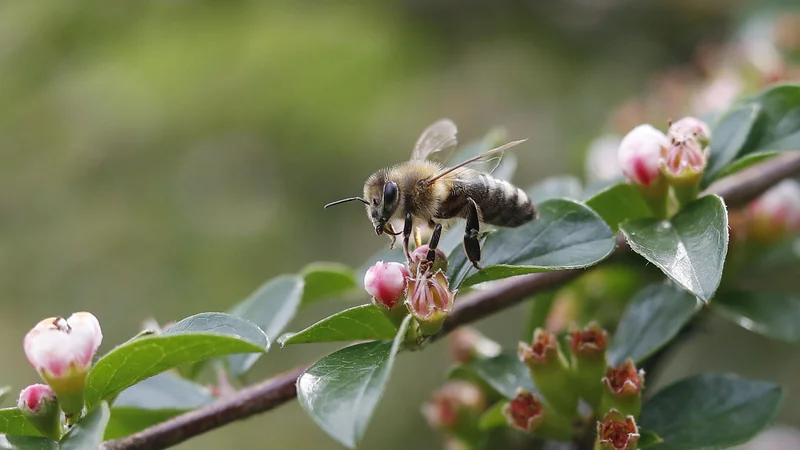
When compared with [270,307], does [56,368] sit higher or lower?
higher

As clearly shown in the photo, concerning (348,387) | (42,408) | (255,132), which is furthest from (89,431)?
(255,132)

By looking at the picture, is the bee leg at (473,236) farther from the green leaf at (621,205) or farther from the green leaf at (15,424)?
the green leaf at (15,424)

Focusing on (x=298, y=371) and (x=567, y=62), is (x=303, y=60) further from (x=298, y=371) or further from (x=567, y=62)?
(x=298, y=371)

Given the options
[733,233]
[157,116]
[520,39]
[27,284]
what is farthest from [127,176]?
[733,233]

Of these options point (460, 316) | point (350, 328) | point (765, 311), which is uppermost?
point (350, 328)

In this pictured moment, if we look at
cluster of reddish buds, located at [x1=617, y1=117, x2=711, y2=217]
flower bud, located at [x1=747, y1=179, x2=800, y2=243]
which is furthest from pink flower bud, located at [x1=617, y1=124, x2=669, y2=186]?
flower bud, located at [x1=747, y1=179, x2=800, y2=243]

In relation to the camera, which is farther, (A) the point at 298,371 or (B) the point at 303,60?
(B) the point at 303,60

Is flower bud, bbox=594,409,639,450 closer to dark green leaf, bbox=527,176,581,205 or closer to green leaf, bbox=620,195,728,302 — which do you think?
green leaf, bbox=620,195,728,302

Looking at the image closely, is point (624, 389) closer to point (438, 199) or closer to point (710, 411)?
point (710, 411)
